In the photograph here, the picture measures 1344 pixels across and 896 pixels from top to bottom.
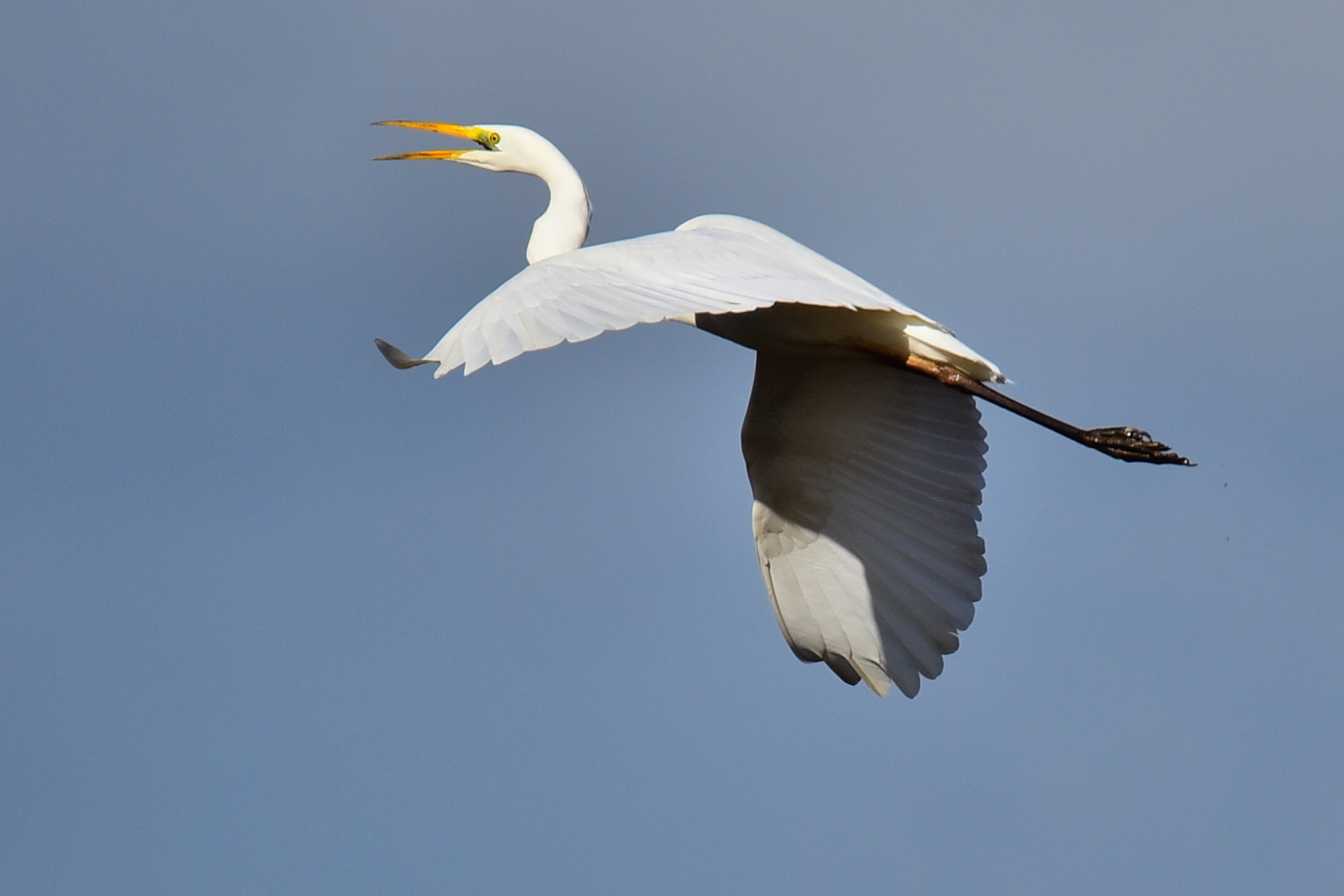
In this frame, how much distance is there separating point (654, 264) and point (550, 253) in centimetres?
259

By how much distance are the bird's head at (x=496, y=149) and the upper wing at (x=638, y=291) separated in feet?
7.36

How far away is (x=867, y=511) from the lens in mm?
7496

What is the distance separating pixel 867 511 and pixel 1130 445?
3.92ft

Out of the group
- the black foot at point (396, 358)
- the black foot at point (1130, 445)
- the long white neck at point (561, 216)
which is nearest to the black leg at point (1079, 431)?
the black foot at point (1130, 445)

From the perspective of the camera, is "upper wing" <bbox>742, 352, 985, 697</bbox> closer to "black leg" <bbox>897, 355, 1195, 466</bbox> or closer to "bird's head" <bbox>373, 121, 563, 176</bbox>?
"black leg" <bbox>897, 355, 1195, 466</bbox>

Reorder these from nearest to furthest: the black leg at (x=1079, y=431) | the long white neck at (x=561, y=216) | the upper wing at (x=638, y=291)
→ the upper wing at (x=638, y=291) → the black leg at (x=1079, y=431) → the long white neck at (x=561, y=216)

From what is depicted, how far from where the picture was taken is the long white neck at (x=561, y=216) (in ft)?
25.1

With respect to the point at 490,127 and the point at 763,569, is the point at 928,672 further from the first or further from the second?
the point at 490,127

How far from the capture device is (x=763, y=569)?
7539 mm

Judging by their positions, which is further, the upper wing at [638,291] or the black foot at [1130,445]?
the black foot at [1130,445]

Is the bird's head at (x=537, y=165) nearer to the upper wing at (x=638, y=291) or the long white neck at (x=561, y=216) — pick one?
the long white neck at (x=561, y=216)

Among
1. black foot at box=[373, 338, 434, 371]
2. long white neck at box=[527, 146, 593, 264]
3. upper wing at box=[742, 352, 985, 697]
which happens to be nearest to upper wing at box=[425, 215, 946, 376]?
black foot at box=[373, 338, 434, 371]

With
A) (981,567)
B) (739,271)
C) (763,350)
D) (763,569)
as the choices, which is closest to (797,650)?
(763,569)

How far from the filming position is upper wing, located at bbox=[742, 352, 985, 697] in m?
7.32
